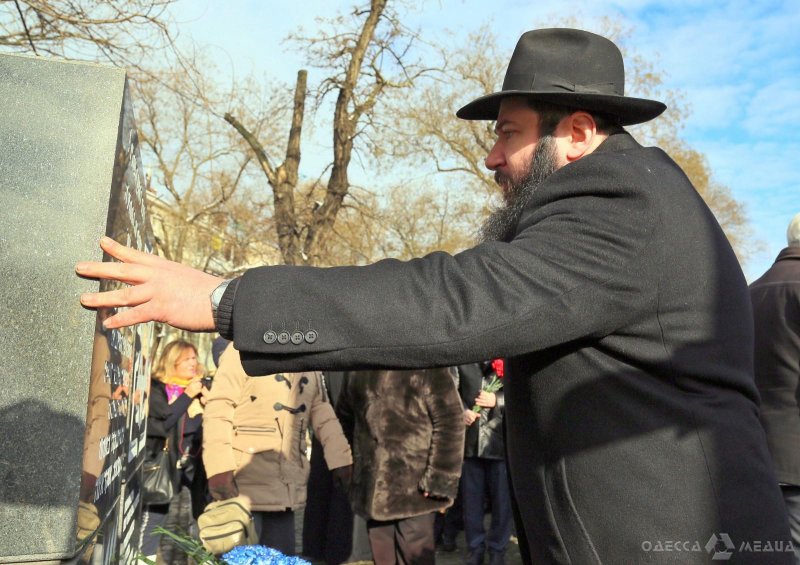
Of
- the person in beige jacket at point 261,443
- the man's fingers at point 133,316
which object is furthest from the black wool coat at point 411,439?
the man's fingers at point 133,316

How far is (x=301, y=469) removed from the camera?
555 centimetres

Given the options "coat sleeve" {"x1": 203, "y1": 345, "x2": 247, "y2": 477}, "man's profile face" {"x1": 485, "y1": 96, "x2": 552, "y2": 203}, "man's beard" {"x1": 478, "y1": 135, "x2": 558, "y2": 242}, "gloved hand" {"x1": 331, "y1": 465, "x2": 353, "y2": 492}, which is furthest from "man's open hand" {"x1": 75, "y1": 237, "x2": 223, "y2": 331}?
"gloved hand" {"x1": 331, "y1": 465, "x2": 353, "y2": 492}

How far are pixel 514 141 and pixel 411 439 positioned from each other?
367 centimetres

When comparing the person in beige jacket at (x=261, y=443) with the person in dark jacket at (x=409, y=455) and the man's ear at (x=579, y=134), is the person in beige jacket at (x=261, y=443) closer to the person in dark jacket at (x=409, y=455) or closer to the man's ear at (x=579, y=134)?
the person in dark jacket at (x=409, y=455)

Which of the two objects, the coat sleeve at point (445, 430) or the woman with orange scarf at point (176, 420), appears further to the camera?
the woman with orange scarf at point (176, 420)

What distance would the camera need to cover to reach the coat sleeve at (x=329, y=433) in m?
5.81

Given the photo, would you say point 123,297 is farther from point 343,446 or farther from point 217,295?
point 343,446

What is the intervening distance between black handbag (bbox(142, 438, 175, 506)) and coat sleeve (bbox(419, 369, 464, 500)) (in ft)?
6.42

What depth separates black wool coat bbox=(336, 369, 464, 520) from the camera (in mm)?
5648

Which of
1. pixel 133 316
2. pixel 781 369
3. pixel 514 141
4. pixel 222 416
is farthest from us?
pixel 222 416

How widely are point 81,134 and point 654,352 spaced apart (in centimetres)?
136

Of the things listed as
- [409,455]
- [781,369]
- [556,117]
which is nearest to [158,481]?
[409,455]

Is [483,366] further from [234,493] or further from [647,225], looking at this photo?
[647,225]

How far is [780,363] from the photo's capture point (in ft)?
15.7
